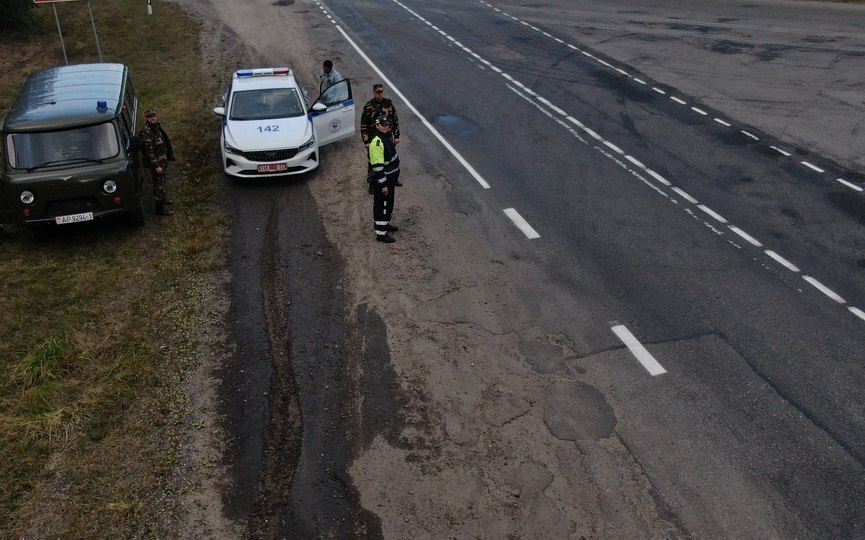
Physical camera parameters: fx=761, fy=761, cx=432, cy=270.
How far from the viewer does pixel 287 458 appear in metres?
7.79

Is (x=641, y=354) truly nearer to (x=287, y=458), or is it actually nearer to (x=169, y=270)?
(x=287, y=458)

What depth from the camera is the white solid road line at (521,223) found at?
12508 mm

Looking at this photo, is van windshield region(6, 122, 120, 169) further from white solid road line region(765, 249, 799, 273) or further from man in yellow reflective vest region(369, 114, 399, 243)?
white solid road line region(765, 249, 799, 273)

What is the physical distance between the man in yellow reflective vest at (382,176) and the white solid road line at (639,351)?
4.14m

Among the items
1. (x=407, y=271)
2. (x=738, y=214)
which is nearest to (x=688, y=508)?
(x=407, y=271)

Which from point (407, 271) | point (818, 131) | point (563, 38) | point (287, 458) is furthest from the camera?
point (563, 38)

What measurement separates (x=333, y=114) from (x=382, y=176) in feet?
13.9

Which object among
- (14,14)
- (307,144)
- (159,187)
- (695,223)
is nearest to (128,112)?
(159,187)

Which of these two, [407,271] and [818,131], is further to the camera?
[818,131]

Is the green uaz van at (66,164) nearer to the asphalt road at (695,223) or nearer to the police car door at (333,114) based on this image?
the police car door at (333,114)

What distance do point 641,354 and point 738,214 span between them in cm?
528

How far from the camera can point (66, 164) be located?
12008 mm

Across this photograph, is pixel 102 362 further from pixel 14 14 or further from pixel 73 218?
pixel 14 14

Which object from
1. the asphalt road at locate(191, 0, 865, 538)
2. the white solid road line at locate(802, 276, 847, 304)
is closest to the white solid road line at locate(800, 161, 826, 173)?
the asphalt road at locate(191, 0, 865, 538)
